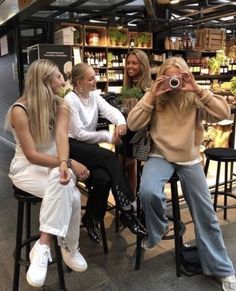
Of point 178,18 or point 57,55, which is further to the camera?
point 178,18

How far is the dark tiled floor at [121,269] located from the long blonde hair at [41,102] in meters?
0.92

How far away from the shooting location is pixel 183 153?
208cm

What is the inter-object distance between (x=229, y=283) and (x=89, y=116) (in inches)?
55.9

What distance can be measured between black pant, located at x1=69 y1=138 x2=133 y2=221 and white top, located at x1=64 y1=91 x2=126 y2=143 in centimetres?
13

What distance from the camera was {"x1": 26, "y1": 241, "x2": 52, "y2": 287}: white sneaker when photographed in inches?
68.5

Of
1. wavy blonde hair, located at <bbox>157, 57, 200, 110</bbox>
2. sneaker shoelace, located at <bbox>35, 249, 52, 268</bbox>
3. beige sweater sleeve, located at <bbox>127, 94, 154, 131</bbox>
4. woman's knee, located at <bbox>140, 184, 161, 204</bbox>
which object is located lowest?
sneaker shoelace, located at <bbox>35, 249, 52, 268</bbox>

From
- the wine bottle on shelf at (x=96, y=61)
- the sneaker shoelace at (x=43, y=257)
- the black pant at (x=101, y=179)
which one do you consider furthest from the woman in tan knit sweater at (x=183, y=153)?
the wine bottle on shelf at (x=96, y=61)

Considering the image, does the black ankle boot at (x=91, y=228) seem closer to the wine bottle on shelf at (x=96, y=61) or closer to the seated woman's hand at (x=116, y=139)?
the seated woman's hand at (x=116, y=139)

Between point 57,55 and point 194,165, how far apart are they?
135 inches

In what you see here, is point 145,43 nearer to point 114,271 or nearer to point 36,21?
point 36,21

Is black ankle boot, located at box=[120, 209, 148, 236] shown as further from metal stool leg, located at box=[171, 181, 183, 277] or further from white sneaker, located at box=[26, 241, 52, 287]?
white sneaker, located at box=[26, 241, 52, 287]

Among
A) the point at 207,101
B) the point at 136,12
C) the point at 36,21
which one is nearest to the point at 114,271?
the point at 207,101

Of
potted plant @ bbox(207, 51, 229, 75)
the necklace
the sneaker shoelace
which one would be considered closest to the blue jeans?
the sneaker shoelace

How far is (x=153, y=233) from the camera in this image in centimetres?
204
